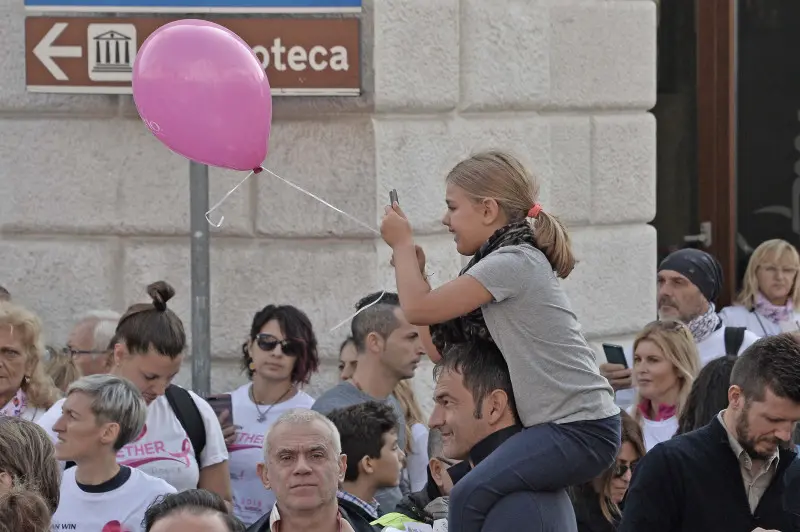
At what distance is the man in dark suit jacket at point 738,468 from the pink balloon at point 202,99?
1676 mm

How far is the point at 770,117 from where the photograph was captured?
370 inches

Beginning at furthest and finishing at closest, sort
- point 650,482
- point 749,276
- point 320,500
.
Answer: point 749,276 < point 320,500 < point 650,482

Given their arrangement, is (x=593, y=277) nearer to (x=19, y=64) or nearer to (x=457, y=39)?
(x=457, y=39)

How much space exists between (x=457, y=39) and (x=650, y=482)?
10.5 feet

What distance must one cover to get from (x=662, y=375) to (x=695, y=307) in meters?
1.16

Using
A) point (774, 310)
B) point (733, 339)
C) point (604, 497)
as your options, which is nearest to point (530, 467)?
point (604, 497)

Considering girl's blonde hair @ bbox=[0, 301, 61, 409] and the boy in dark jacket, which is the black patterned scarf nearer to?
the boy in dark jacket

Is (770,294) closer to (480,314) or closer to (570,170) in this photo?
(570,170)

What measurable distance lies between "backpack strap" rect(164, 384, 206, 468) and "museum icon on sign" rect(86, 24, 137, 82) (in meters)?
1.69

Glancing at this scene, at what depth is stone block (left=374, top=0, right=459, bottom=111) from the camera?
21.3ft

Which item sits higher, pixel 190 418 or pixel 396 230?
pixel 396 230

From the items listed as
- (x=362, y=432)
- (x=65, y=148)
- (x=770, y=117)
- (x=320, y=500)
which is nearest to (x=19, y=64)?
(x=65, y=148)

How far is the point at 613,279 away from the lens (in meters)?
7.51

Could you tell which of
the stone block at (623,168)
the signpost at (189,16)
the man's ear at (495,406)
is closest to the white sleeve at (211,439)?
the signpost at (189,16)
